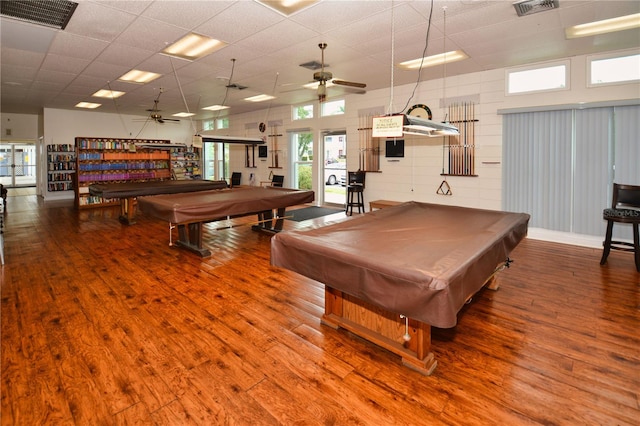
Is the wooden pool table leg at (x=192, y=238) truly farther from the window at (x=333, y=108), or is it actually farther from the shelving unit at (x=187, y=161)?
the shelving unit at (x=187, y=161)

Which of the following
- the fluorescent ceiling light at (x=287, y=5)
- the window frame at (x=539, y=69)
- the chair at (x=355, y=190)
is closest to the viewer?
the fluorescent ceiling light at (x=287, y=5)

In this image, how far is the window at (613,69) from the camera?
15.8 feet

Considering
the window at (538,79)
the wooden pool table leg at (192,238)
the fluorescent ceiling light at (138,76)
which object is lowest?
the wooden pool table leg at (192,238)

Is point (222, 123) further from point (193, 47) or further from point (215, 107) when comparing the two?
point (193, 47)

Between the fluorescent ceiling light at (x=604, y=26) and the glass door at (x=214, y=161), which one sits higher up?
the fluorescent ceiling light at (x=604, y=26)

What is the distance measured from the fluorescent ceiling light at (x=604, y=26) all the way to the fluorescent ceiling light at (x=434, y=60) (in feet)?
4.37

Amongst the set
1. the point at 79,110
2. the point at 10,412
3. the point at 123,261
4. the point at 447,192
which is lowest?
the point at 10,412

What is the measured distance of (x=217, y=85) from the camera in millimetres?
7117

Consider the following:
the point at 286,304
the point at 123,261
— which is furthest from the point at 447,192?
the point at 123,261

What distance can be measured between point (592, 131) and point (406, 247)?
4744 millimetres

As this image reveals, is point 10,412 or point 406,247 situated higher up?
point 406,247

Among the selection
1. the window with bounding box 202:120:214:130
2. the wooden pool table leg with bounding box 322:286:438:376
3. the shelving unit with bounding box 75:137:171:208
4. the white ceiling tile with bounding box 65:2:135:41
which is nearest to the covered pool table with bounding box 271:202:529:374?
the wooden pool table leg with bounding box 322:286:438:376

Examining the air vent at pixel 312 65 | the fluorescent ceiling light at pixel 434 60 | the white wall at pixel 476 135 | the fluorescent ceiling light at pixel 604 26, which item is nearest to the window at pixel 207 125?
the white wall at pixel 476 135

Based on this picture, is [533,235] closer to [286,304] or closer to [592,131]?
[592,131]
